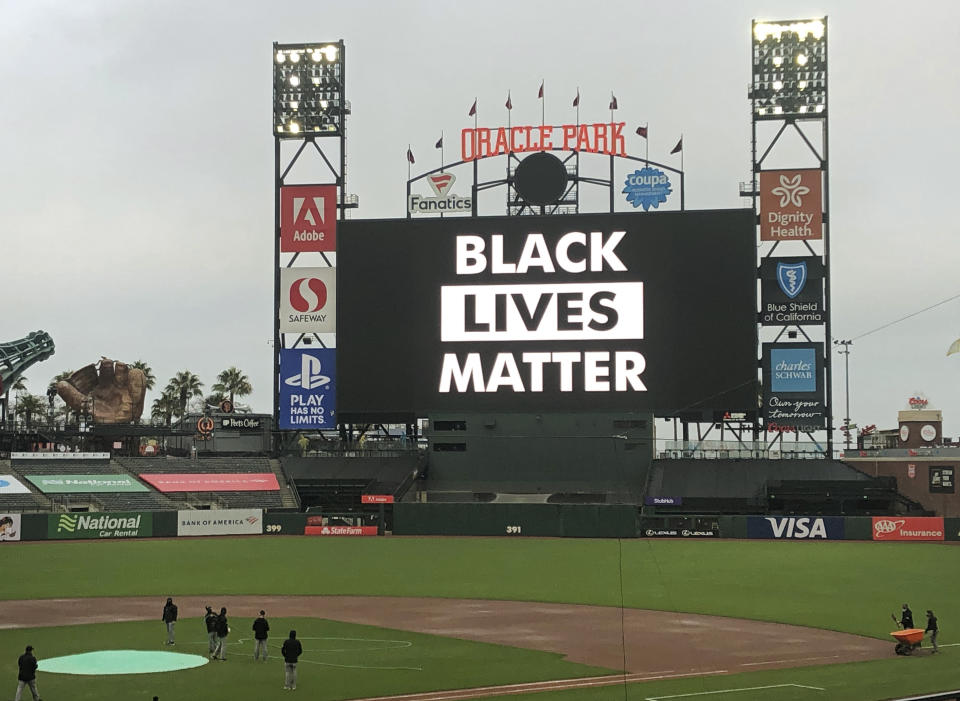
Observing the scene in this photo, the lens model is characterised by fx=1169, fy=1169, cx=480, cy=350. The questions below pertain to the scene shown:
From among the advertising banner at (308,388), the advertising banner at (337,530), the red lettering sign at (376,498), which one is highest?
the advertising banner at (308,388)

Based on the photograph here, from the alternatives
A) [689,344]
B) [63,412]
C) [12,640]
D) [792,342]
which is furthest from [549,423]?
[63,412]

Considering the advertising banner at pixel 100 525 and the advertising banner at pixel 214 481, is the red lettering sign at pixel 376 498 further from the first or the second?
the advertising banner at pixel 100 525

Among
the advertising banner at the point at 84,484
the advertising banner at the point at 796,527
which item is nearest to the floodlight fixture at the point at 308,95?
the advertising banner at the point at 84,484

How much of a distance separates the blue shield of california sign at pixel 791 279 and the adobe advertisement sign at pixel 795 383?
3.40m

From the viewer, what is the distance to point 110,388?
345ft

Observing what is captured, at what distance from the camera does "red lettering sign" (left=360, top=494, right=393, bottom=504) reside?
75438mm

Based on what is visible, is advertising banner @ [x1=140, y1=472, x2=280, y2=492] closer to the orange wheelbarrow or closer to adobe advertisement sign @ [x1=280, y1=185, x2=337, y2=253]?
adobe advertisement sign @ [x1=280, y1=185, x2=337, y2=253]

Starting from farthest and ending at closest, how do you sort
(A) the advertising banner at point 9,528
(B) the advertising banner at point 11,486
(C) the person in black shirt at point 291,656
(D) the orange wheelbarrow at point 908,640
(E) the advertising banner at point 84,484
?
(E) the advertising banner at point 84,484 < (B) the advertising banner at point 11,486 < (A) the advertising banner at point 9,528 < (D) the orange wheelbarrow at point 908,640 < (C) the person in black shirt at point 291,656

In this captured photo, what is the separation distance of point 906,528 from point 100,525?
44212 mm

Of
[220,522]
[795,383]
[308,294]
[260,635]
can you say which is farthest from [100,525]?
[795,383]

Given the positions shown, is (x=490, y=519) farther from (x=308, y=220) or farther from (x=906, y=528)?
(x=308, y=220)

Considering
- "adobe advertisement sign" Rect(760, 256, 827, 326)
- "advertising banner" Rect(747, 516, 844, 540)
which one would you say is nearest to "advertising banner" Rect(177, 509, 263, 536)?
"advertising banner" Rect(747, 516, 844, 540)

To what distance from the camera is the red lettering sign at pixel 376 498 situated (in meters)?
75.4

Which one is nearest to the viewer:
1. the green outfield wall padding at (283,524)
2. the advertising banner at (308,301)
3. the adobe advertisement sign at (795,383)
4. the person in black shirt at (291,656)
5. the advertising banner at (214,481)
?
the person in black shirt at (291,656)
